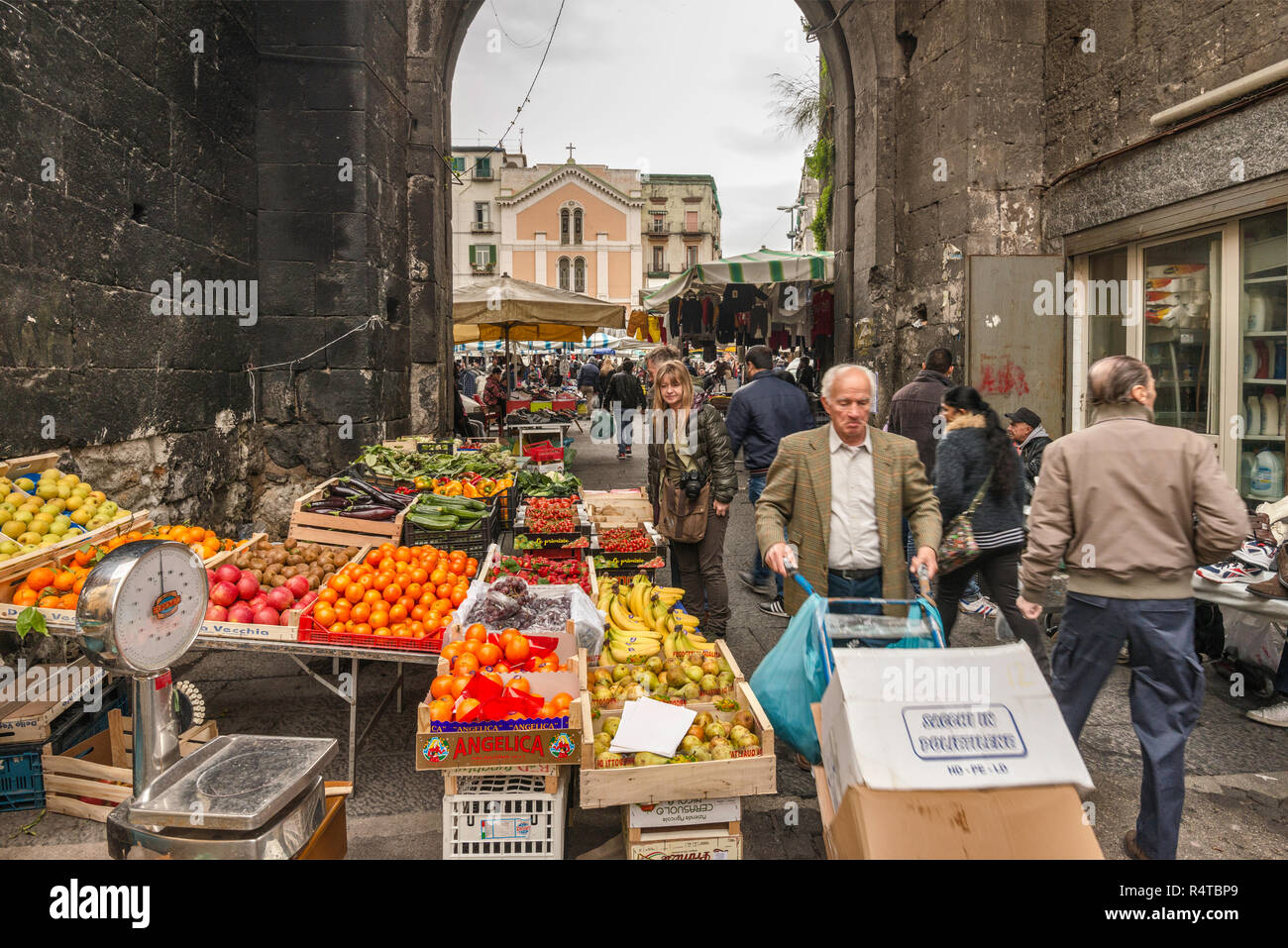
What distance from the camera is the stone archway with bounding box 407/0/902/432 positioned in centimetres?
963

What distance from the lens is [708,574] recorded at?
5613 mm

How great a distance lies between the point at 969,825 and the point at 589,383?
26.1 m

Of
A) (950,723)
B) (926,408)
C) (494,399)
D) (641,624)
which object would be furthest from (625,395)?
(950,723)

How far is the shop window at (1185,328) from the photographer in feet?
22.9

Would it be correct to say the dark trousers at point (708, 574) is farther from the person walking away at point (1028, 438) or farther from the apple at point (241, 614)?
the person walking away at point (1028, 438)

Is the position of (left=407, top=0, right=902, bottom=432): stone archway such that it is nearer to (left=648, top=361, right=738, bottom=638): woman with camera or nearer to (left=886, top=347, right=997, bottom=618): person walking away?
(left=886, top=347, right=997, bottom=618): person walking away

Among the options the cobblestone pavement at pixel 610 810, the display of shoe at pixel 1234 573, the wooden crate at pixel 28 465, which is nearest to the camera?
the cobblestone pavement at pixel 610 810

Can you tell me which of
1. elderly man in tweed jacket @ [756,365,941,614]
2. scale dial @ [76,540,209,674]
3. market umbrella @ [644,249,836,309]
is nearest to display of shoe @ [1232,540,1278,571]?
elderly man in tweed jacket @ [756,365,941,614]

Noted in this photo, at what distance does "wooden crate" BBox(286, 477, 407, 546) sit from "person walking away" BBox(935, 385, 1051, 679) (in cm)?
353

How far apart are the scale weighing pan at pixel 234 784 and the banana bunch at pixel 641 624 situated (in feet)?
5.18

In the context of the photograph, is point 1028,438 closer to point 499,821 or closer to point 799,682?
point 799,682

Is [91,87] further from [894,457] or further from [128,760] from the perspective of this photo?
[894,457]

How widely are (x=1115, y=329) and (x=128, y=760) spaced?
8.72m

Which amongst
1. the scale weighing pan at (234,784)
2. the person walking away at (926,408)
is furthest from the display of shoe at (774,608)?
the scale weighing pan at (234,784)
